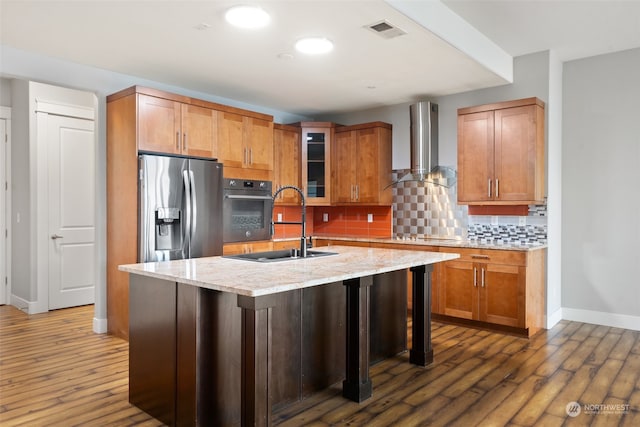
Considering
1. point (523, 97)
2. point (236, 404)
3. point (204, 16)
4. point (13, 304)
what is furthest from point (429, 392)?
point (13, 304)

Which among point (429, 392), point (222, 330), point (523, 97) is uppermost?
point (523, 97)

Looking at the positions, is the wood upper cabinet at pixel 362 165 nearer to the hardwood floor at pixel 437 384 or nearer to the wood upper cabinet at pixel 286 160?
the wood upper cabinet at pixel 286 160

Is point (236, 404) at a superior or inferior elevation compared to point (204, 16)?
inferior

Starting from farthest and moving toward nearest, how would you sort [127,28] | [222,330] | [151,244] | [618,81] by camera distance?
[618,81]
[151,244]
[127,28]
[222,330]

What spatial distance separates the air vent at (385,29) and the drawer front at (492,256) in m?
2.15

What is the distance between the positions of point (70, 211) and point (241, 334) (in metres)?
4.20

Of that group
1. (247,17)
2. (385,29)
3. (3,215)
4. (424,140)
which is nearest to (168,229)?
(247,17)

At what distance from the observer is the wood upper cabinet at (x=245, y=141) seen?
179 inches

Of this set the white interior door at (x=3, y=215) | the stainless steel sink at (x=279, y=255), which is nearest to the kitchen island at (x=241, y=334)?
the stainless steel sink at (x=279, y=255)

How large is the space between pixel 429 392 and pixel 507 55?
3.37 meters

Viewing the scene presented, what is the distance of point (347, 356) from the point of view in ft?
8.80

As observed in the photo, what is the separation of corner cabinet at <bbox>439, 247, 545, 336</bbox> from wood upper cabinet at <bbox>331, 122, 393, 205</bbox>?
1353 mm

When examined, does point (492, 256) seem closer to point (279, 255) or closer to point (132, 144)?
point (279, 255)

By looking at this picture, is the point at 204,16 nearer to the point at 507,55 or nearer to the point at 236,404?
the point at 236,404
